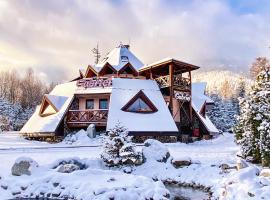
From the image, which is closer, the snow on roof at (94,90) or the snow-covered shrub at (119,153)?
the snow-covered shrub at (119,153)

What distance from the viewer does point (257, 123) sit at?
1697 centimetres

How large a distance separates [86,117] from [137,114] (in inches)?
172

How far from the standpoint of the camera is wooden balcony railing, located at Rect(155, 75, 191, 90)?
3338 cm

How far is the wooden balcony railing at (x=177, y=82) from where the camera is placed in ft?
110

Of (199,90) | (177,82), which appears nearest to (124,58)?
(177,82)

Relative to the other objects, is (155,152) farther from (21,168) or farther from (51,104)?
(51,104)

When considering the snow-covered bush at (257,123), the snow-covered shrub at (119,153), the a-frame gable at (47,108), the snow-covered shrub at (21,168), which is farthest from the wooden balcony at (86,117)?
the snow-covered shrub at (21,168)

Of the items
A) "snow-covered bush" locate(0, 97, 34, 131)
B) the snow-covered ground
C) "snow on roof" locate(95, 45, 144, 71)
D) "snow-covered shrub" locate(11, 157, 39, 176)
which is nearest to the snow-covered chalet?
"snow on roof" locate(95, 45, 144, 71)

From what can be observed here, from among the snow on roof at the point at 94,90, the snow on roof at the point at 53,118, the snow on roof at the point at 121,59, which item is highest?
the snow on roof at the point at 121,59

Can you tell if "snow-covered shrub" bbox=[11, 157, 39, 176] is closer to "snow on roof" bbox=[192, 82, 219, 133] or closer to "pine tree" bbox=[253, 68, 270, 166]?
"pine tree" bbox=[253, 68, 270, 166]

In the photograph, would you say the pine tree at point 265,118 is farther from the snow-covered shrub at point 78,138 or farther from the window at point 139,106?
the window at point 139,106

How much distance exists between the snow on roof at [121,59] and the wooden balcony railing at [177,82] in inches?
152

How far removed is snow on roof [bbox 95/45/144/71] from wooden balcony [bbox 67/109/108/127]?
6.73 m

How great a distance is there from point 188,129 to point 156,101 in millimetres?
4914
